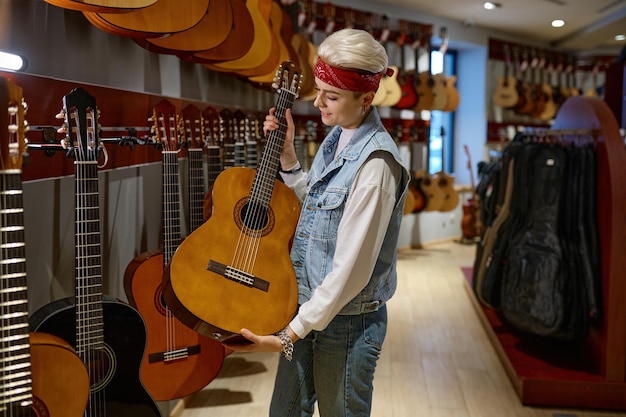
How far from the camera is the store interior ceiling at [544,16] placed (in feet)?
22.0

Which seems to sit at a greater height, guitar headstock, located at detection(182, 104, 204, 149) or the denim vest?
guitar headstock, located at detection(182, 104, 204, 149)

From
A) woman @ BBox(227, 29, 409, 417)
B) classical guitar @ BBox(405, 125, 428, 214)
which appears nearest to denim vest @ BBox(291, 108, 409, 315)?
woman @ BBox(227, 29, 409, 417)

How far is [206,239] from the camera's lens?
1.67 metres

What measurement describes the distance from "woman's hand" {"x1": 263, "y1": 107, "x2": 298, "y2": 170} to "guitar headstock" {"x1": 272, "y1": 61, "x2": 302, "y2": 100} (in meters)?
0.06

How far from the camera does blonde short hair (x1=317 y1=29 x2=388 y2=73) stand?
5.00 ft

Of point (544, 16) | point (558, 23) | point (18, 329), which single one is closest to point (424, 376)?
point (18, 329)

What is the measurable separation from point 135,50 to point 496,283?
2321mm

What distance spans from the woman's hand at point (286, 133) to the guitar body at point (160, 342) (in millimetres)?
628

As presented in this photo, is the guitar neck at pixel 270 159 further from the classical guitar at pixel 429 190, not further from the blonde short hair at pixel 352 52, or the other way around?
the classical guitar at pixel 429 190

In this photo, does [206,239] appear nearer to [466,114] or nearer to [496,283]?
[496,283]

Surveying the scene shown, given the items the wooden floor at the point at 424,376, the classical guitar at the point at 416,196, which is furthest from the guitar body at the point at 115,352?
the classical guitar at the point at 416,196

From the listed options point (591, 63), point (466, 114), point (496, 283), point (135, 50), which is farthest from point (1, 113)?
point (591, 63)

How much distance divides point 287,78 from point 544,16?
6.41m

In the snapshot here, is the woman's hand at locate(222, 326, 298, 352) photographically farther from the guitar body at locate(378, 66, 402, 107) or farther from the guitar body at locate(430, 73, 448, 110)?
the guitar body at locate(430, 73, 448, 110)
